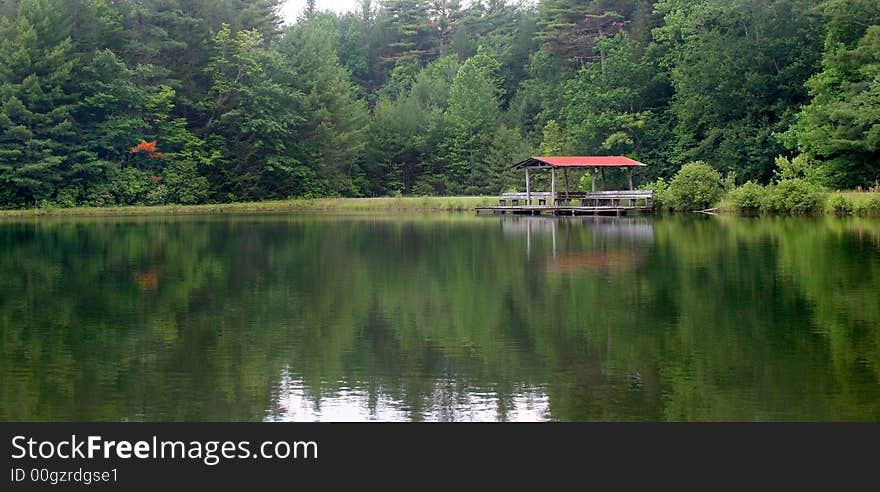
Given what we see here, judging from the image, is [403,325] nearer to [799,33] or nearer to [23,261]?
[23,261]

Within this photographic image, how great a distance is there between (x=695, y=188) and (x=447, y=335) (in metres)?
40.6

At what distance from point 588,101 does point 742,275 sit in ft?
148

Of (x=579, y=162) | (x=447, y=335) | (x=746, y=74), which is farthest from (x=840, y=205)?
(x=447, y=335)

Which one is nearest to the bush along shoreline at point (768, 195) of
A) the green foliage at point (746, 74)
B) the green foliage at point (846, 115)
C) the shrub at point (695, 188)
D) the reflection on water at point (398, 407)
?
the shrub at point (695, 188)

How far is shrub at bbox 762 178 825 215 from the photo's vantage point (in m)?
45.4

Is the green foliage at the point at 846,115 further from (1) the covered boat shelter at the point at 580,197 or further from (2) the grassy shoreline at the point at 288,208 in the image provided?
(2) the grassy shoreline at the point at 288,208

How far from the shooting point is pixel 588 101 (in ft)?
208

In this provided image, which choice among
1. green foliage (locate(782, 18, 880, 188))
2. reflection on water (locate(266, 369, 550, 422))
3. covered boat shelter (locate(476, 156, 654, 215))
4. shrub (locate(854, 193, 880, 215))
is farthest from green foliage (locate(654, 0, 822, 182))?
reflection on water (locate(266, 369, 550, 422))

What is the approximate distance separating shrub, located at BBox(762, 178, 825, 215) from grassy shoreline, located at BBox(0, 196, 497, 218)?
17.4m

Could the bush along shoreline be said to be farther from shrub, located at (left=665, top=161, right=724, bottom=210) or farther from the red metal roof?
the red metal roof

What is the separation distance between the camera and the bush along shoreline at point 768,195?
145ft

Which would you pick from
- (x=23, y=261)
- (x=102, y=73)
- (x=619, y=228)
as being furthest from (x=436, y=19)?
(x=23, y=261)

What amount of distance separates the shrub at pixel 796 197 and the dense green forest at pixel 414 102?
225 centimetres

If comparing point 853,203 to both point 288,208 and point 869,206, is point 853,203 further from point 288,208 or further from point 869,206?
point 288,208
